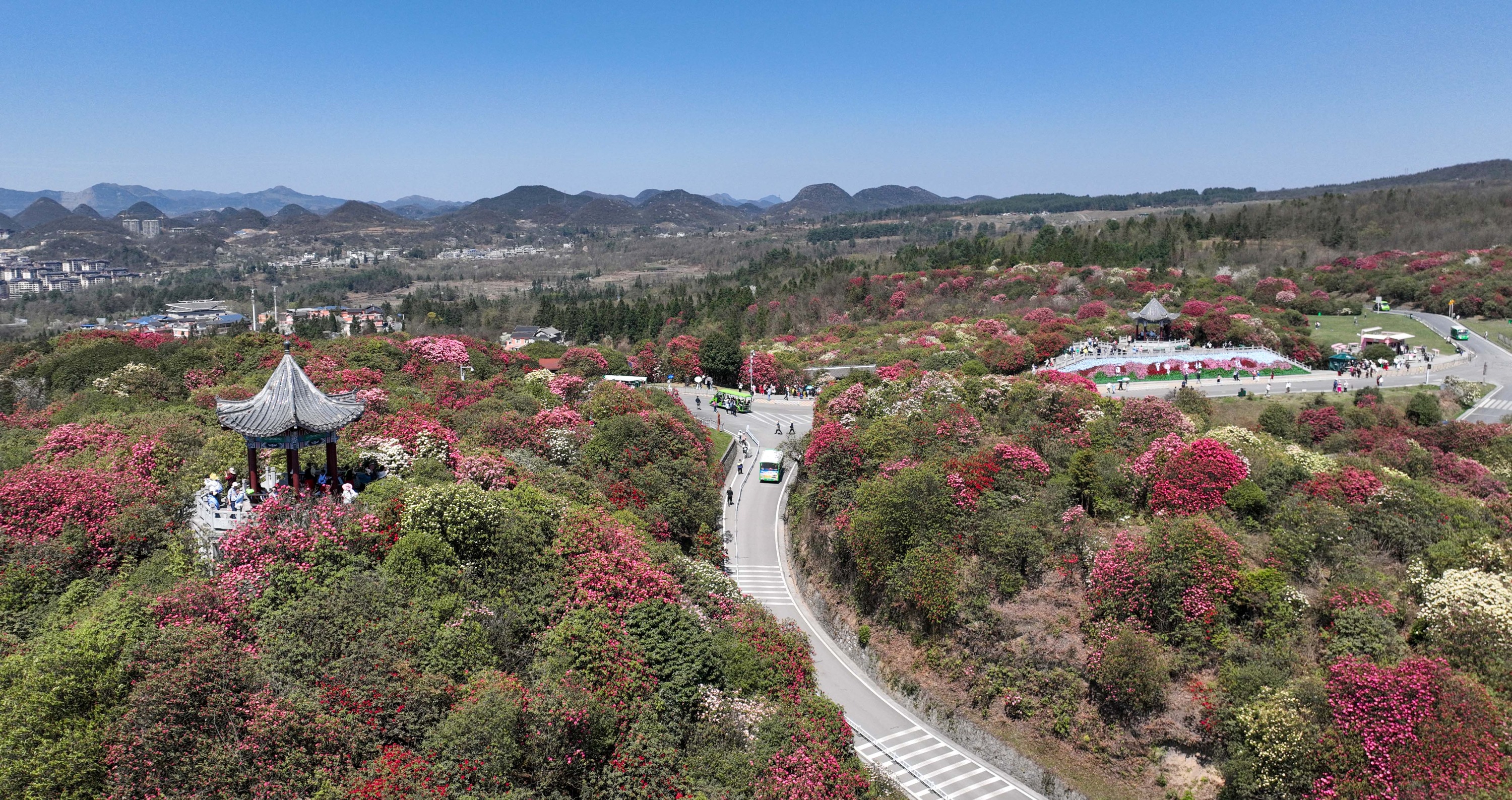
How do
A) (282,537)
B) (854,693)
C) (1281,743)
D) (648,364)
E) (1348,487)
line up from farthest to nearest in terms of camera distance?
(648,364), (854,693), (1348,487), (282,537), (1281,743)

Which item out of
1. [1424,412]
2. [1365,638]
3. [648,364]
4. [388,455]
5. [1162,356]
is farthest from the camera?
[648,364]

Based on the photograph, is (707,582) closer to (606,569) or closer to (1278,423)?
(606,569)

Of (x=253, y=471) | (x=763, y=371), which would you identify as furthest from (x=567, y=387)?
(x=253, y=471)

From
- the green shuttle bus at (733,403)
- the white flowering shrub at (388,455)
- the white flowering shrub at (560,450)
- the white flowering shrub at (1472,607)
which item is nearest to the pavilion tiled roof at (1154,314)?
the green shuttle bus at (733,403)

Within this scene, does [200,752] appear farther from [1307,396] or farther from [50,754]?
[1307,396]

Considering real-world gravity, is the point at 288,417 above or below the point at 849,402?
above

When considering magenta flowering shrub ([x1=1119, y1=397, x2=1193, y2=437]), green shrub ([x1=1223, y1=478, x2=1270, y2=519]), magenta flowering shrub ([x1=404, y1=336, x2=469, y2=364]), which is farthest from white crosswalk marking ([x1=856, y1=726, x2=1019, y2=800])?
magenta flowering shrub ([x1=404, y1=336, x2=469, y2=364])
